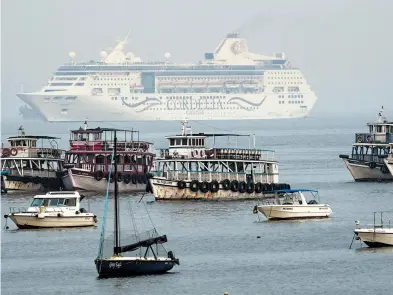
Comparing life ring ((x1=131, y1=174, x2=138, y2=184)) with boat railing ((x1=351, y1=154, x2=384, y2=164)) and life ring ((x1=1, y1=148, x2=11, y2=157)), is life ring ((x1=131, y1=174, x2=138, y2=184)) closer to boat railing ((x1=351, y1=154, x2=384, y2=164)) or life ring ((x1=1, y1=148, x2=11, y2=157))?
life ring ((x1=1, y1=148, x2=11, y2=157))

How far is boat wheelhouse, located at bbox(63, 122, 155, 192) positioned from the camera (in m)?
83.6

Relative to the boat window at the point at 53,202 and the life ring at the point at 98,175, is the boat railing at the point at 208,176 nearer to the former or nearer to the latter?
the life ring at the point at 98,175

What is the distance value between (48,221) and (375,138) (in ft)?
127

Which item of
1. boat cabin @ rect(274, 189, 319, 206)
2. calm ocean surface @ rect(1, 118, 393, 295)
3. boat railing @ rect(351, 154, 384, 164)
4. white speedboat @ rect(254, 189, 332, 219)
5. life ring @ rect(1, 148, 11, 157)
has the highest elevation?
life ring @ rect(1, 148, 11, 157)

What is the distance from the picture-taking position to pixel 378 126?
95.5m

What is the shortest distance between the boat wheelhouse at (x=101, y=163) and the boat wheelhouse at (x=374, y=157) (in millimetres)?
15520

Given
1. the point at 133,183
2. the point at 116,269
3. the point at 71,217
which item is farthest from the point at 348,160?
the point at 116,269

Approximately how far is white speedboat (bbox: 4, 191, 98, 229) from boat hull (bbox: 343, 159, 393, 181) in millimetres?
34817

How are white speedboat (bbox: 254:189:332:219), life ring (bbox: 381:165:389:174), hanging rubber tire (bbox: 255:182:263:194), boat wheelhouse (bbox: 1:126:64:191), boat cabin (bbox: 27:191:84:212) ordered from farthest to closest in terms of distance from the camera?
life ring (bbox: 381:165:389:174) → boat wheelhouse (bbox: 1:126:64:191) → hanging rubber tire (bbox: 255:182:263:194) → white speedboat (bbox: 254:189:332:219) → boat cabin (bbox: 27:191:84:212)

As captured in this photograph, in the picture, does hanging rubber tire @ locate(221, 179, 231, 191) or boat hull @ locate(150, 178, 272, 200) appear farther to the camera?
hanging rubber tire @ locate(221, 179, 231, 191)

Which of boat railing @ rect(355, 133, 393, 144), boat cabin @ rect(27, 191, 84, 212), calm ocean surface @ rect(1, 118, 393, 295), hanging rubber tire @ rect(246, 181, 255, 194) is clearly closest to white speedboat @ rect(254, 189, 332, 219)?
calm ocean surface @ rect(1, 118, 393, 295)

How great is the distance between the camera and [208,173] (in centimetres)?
7650

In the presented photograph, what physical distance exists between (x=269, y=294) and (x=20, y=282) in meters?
8.81

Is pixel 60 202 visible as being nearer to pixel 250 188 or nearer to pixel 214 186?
pixel 214 186
